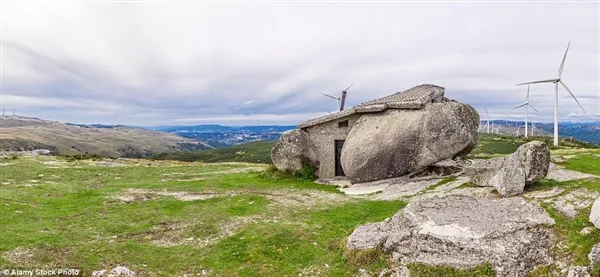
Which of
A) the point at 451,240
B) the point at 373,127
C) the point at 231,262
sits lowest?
the point at 231,262

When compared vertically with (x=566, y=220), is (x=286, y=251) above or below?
below

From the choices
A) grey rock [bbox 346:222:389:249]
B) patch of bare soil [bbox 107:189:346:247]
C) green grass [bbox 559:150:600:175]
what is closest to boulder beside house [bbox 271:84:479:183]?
patch of bare soil [bbox 107:189:346:247]

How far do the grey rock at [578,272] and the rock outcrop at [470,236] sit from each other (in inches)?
46.4

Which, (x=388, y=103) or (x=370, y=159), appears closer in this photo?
(x=370, y=159)

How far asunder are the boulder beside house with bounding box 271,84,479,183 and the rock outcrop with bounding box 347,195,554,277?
10.9m

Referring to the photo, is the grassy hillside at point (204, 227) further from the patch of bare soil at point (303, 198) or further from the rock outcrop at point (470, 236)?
the rock outcrop at point (470, 236)

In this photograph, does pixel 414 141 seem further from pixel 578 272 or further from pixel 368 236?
pixel 578 272

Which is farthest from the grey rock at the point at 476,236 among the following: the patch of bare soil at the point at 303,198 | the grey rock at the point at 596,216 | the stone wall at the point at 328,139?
the stone wall at the point at 328,139

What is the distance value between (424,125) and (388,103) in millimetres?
4211

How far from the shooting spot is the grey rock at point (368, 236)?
16058mm

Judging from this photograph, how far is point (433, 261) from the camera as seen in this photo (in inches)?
564

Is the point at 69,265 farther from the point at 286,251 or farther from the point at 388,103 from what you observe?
the point at 388,103

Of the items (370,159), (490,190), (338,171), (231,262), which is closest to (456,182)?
(490,190)

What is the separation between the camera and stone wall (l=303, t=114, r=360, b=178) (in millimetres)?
34484
